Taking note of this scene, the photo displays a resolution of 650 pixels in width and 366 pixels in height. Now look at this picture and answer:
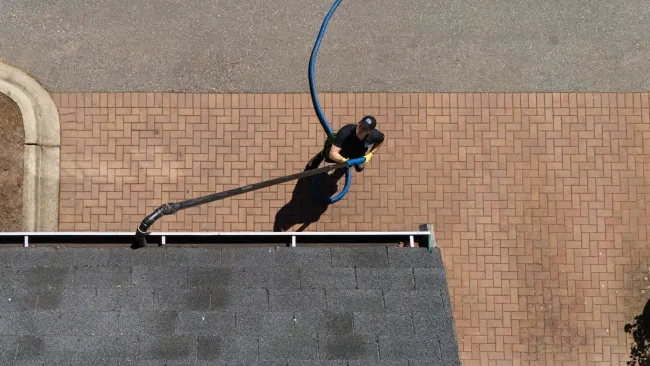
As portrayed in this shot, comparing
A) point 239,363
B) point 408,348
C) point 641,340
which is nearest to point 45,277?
A: point 239,363

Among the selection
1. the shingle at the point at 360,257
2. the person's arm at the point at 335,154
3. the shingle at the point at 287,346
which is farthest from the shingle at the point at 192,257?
the person's arm at the point at 335,154

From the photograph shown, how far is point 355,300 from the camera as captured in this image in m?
6.08

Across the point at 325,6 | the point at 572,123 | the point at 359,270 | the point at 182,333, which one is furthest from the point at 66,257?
the point at 572,123

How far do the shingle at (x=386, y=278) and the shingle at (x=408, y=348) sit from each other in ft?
1.77

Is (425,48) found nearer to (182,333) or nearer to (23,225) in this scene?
(182,333)

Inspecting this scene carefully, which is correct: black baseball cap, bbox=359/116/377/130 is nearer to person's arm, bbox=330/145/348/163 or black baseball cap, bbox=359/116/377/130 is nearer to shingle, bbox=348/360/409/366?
person's arm, bbox=330/145/348/163

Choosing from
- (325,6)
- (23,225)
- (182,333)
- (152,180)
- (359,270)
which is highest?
(325,6)

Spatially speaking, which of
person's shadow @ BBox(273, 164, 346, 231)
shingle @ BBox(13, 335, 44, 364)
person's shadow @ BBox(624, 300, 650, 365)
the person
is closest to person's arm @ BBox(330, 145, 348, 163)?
the person

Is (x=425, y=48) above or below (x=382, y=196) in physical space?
above

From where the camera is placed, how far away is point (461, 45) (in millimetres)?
10656

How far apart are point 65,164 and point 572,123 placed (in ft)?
29.6

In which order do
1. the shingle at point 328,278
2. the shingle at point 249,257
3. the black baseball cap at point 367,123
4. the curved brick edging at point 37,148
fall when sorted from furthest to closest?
the curved brick edging at point 37,148 < the black baseball cap at point 367,123 < the shingle at point 249,257 < the shingle at point 328,278

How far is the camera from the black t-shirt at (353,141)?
8688mm

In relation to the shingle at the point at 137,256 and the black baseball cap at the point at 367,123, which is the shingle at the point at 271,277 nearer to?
the shingle at the point at 137,256
